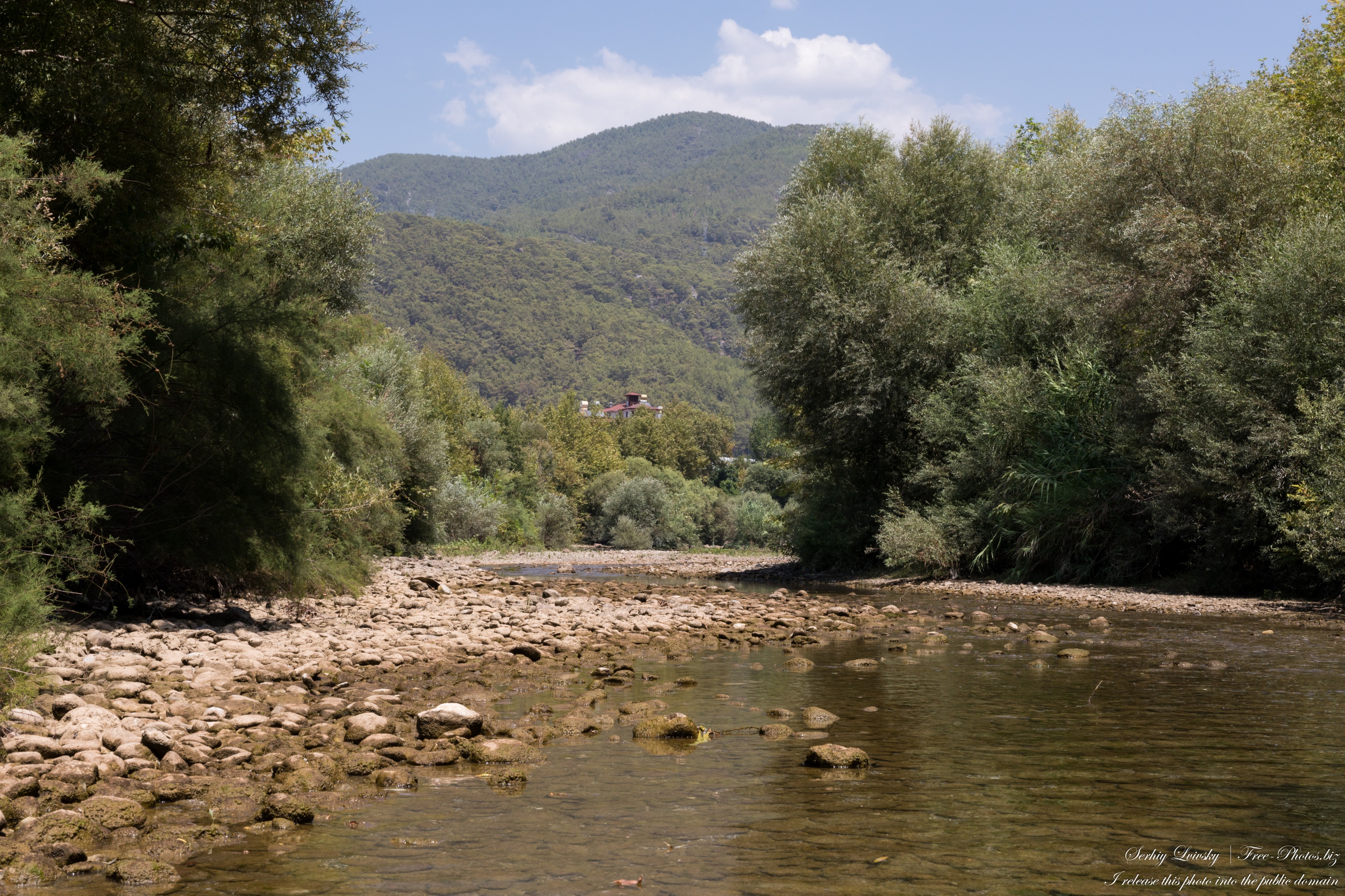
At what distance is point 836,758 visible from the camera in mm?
7191

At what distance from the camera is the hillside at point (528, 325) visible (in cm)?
15525

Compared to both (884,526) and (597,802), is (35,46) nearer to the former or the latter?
(597,802)

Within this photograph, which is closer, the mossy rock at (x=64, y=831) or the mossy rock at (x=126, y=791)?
the mossy rock at (x=64, y=831)

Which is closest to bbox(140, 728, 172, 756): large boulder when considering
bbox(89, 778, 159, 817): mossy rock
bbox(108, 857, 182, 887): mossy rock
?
bbox(89, 778, 159, 817): mossy rock

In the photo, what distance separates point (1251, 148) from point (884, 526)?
12.0 m

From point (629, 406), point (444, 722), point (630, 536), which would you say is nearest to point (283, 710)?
point (444, 722)

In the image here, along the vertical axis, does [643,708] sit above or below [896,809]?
below

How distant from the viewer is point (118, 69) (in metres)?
10.7

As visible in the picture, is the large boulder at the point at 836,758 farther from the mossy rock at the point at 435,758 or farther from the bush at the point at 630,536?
the bush at the point at 630,536

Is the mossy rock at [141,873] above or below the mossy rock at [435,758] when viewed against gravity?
above

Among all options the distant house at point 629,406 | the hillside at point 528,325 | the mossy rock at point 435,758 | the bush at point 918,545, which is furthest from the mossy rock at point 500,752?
the hillside at point 528,325

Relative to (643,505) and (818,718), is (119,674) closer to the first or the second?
(818,718)

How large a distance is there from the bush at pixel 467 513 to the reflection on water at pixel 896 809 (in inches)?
1431

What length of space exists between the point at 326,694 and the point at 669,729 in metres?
3.63
